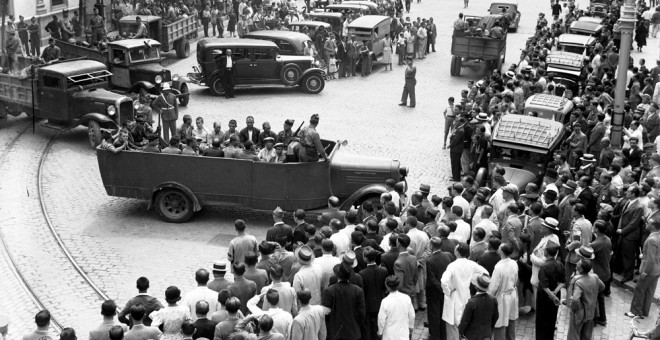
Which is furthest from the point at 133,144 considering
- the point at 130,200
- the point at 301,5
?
the point at 301,5

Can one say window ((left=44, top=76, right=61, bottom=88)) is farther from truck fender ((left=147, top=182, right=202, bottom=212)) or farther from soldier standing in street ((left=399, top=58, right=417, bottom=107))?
soldier standing in street ((left=399, top=58, right=417, bottom=107))

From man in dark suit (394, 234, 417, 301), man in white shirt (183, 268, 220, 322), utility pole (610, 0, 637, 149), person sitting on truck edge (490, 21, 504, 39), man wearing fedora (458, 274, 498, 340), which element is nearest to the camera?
man in white shirt (183, 268, 220, 322)

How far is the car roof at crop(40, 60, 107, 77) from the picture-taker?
22.5m

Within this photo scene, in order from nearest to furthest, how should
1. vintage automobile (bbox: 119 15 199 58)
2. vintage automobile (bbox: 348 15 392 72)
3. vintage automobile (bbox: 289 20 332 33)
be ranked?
vintage automobile (bbox: 119 15 199 58)
vintage automobile (bbox: 348 15 392 72)
vintage automobile (bbox: 289 20 332 33)

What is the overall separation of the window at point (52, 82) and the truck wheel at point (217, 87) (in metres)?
6.23

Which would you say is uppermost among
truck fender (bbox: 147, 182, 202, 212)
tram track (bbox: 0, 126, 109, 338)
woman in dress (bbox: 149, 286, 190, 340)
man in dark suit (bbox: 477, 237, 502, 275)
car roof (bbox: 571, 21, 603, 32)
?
car roof (bbox: 571, 21, 603, 32)

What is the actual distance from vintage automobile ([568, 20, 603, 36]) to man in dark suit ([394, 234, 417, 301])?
23371mm

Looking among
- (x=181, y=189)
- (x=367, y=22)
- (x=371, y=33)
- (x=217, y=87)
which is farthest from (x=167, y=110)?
(x=367, y=22)

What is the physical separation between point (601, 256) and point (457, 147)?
717 centimetres

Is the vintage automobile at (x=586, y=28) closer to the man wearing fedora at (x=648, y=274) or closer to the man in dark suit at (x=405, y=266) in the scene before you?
the man wearing fedora at (x=648, y=274)

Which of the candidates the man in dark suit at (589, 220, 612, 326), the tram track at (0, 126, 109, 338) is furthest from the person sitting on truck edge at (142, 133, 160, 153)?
the man in dark suit at (589, 220, 612, 326)

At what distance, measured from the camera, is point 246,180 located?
16688mm

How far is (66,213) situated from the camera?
1775cm

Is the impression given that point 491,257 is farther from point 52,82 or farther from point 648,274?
point 52,82
